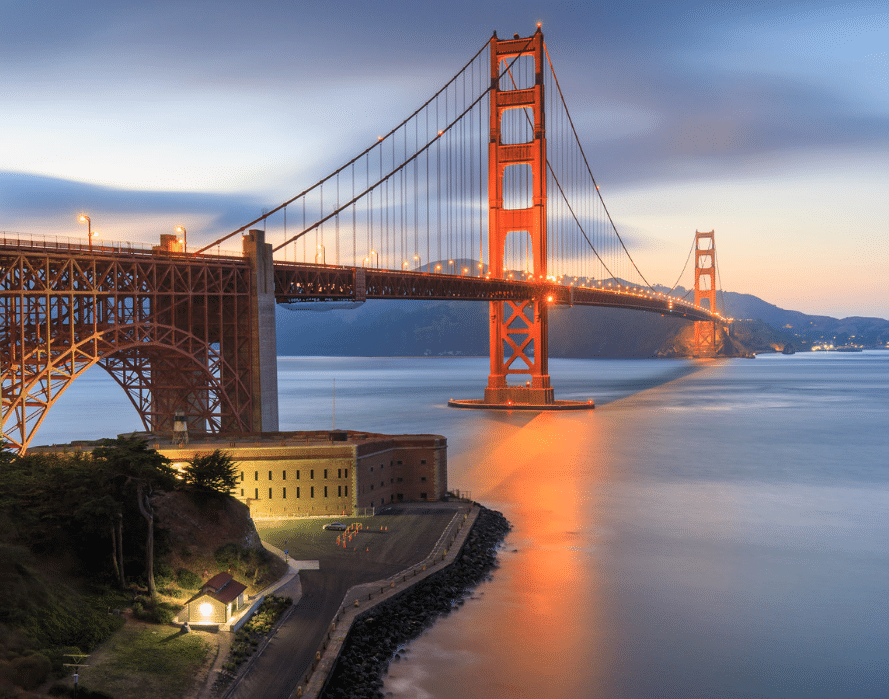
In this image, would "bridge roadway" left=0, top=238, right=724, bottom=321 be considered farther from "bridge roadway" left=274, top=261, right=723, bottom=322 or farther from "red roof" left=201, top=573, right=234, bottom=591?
"red roof" left=201, top=573, right=234, bottom=591

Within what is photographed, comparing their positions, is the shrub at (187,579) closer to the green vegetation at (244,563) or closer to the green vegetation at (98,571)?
the green vegetation at (98,571)

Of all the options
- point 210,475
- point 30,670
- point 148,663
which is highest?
point 210,475

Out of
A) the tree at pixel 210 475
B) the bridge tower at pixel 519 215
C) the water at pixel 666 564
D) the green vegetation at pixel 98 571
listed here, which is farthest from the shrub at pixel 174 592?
the bridge tower at pixel 519 215

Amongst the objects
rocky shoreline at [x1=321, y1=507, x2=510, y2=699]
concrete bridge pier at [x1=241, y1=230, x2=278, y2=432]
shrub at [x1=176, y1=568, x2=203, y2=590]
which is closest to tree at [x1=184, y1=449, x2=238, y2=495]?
shrub at [x1=176, y1=568, x2=203, y2=590]

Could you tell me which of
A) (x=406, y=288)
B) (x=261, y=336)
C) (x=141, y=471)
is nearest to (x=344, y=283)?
(x=406, y=288)

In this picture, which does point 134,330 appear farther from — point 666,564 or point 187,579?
point 666,564

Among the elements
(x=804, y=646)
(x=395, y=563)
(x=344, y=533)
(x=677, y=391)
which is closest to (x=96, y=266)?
(x=344, y=533)
